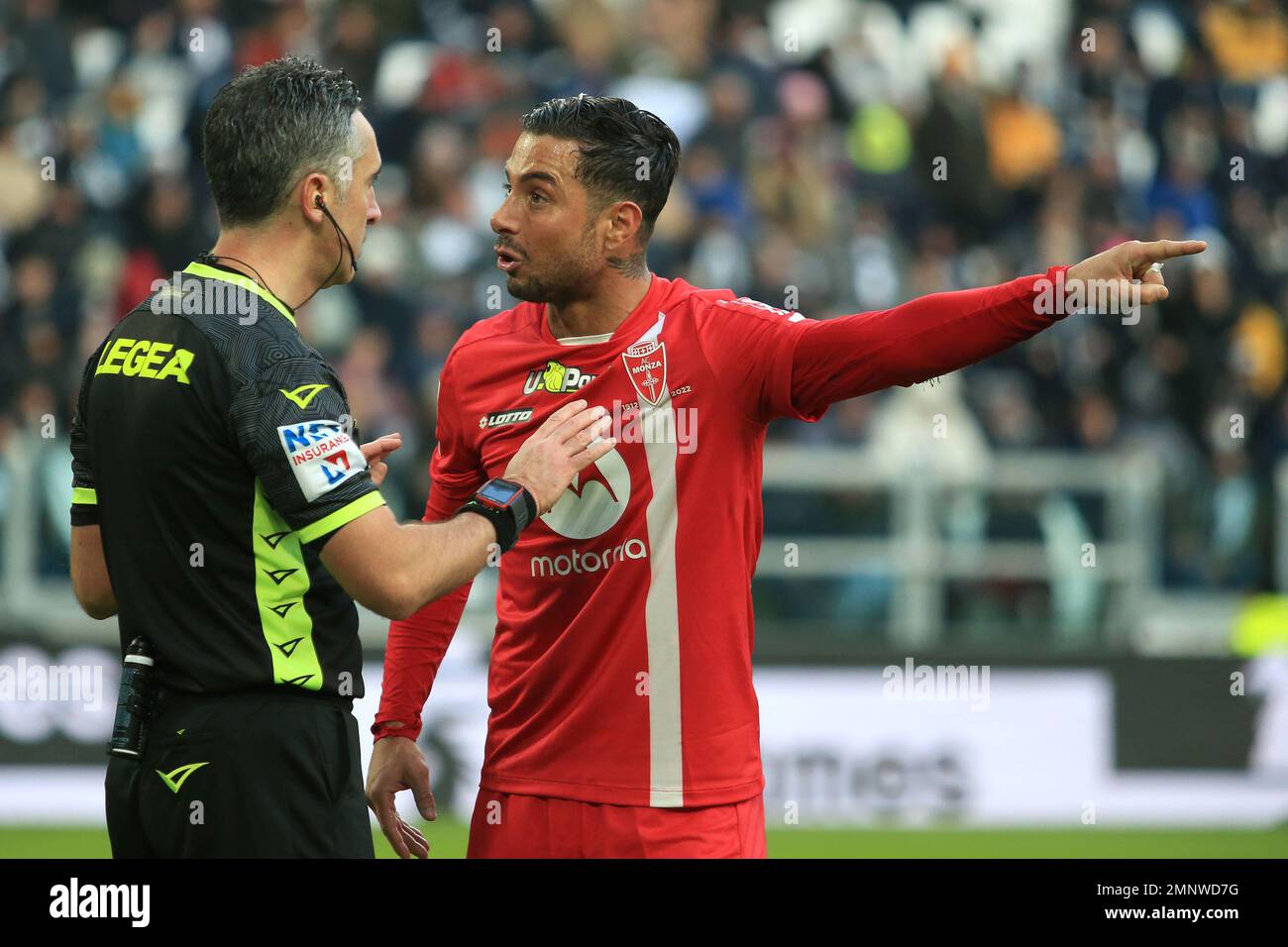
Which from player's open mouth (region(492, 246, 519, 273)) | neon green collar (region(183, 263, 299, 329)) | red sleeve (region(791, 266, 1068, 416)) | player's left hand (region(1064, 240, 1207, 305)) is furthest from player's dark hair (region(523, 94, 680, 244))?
player's left hand (region(1064, 240, 1207, 305))

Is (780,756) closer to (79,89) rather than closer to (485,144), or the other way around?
(485,144)

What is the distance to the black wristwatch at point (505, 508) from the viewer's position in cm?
362

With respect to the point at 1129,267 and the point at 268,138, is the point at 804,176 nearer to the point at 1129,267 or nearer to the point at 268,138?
the point at 1129,267

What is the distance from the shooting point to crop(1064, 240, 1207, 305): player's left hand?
357cm

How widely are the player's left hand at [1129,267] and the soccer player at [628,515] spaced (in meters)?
0.30

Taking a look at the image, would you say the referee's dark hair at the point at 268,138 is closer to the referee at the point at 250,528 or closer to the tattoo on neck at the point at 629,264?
the referee at the point at 250,528

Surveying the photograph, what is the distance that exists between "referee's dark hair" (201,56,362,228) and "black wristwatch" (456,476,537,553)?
2.47 feet

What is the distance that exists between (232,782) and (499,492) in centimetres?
83

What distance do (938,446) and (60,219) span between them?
18.9 feet

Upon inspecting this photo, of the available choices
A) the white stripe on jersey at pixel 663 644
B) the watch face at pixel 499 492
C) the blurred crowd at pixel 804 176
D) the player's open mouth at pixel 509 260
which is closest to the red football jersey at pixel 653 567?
the white stripe on jersey at pixel 663 644

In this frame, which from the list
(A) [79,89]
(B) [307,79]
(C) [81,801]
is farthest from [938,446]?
(B) [307,79]

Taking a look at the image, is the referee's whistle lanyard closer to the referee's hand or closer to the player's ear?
the player's ear

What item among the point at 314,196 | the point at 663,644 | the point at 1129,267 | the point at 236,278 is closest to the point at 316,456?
the point at 236,278

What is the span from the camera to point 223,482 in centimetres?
338
